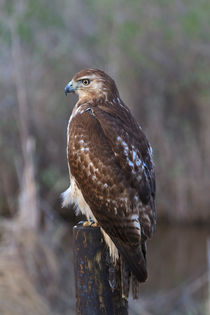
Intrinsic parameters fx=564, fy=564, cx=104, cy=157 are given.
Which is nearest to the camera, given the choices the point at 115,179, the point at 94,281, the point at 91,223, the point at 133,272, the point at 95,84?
the point at 94,281

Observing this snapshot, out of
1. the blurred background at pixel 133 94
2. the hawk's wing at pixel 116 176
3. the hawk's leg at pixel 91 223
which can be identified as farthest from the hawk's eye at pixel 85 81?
the blurred background at pixel 133 94

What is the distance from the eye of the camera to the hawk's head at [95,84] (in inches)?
142

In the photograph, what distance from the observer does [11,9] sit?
10.4 meters

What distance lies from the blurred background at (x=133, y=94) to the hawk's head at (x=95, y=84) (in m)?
6.76

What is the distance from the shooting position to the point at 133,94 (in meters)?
13.2

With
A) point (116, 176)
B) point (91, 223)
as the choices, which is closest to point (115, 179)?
point (116, 176)

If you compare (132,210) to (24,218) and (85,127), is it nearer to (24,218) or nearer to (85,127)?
(85,127)

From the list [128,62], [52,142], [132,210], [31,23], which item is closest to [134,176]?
[132,210]

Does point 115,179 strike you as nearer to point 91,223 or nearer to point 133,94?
point 91,223

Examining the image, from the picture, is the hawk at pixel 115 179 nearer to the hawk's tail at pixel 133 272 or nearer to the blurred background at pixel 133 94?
the hawk's tail at pixel 133 272

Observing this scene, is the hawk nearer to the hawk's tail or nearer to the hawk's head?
the hawk's tail

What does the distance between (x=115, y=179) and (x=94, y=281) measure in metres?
0.60

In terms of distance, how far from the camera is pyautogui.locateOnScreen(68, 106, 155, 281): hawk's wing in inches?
116

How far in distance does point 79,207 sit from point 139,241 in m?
0.62
